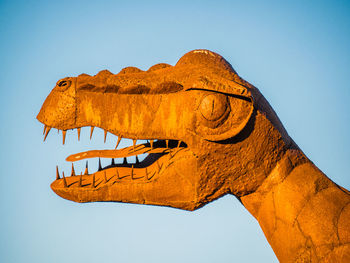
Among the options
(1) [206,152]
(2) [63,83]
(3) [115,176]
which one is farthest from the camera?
(3) [115,176]

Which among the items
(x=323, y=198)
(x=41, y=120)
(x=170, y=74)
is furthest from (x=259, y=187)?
(x=41, y=120)

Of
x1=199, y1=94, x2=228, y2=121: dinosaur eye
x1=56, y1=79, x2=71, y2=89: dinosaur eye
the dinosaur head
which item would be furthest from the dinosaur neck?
x1=56, y1=79, x2=71, y2=89: dinosaur eye

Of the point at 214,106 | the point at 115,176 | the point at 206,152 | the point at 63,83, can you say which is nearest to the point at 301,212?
the point at 206,152

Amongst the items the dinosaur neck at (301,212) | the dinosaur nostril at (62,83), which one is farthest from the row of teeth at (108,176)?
the dinosaur neck at (301,212)

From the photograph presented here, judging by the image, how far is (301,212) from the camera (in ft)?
12.3

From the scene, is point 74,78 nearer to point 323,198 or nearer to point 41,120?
point 41,120

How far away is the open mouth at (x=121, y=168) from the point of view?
12.8 feet

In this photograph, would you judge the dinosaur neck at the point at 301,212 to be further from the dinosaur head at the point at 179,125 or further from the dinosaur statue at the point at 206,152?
the dinosaur head at the point at 179,125

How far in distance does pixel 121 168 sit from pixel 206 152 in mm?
796

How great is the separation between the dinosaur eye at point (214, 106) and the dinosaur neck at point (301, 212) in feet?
2.25

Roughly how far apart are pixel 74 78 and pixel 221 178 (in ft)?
4.54

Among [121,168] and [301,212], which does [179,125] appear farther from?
[301,212]

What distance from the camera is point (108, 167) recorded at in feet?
13.8

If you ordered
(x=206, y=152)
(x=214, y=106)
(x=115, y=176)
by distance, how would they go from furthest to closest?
(x=115, y=176), (x=206, y=152), (x=214, y=106)
